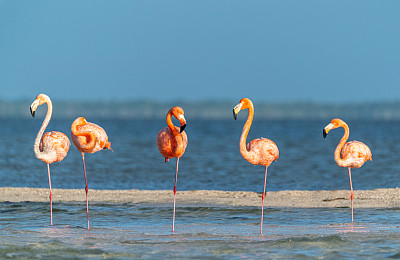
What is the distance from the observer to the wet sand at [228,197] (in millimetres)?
12750

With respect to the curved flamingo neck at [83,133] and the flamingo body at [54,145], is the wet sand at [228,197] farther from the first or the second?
the curved flamingo neck at [83,133]

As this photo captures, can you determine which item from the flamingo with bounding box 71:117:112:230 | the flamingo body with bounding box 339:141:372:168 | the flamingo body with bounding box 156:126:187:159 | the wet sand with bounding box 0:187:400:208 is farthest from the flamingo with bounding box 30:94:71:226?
the flamingo body with bounding box 339:141:372:168

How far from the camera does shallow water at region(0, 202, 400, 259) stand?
8.23m

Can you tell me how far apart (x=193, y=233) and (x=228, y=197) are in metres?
4.24

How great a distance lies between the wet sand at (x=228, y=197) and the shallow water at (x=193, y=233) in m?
0.64

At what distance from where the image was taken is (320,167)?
25.5 metres

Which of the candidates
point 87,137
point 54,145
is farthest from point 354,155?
point 54,145

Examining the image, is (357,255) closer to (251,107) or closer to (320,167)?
(251,107)

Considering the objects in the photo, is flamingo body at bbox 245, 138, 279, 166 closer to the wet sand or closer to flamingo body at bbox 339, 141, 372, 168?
flamingo body at bbox 339, 141, 372, 168

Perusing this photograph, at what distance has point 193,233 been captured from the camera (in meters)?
9.61

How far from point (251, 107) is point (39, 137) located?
346 cm

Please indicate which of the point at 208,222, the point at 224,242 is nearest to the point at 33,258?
the point at 224,242

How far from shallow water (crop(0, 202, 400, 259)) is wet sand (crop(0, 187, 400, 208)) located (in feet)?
2.10

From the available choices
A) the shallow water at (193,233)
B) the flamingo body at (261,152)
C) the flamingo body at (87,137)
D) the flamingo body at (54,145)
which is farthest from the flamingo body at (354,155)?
the flamingo body at (54,145)
